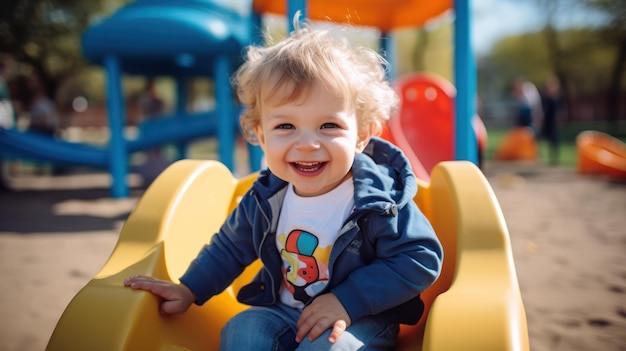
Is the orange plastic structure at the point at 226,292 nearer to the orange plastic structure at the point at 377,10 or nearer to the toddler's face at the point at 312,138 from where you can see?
the toddler's face at the point at 312,138

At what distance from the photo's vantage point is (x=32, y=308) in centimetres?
245

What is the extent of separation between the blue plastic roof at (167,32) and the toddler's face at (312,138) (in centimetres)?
416

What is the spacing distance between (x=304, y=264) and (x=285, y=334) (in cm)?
18

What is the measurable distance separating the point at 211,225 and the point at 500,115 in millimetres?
28678

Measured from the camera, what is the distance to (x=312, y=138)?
1211 millimetres

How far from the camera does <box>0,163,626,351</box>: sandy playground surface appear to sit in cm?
217

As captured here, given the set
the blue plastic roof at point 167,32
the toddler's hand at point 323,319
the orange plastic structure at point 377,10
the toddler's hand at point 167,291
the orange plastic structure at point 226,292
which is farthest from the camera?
the blue plastic roof at point 167,32

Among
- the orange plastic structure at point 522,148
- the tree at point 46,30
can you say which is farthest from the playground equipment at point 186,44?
the tree at point 46,30

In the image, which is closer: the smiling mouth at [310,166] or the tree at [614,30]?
the smiling mouth at [310,166]

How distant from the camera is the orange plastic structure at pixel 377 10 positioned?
4480 millimetres

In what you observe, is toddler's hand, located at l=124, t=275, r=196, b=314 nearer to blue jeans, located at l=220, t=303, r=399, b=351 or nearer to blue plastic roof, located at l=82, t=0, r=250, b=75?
blue jeans, located at l=220, t=303, r=399, b=351

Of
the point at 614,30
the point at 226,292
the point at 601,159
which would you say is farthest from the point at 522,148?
the point at 614,30

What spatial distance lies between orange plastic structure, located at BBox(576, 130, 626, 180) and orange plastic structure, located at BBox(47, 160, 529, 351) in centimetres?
676

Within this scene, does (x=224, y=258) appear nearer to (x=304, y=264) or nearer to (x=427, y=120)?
(x=304, y=264)
